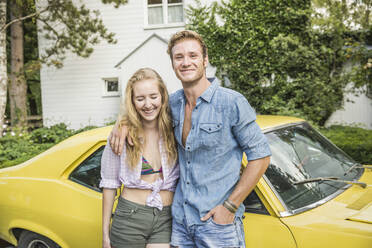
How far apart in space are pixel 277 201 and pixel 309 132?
1.12 m

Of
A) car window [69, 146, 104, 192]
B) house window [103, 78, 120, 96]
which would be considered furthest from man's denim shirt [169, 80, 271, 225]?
house window [103, 78, 120, 96]

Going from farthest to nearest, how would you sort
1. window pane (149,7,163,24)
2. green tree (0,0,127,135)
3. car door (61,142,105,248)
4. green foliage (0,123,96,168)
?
window pane (149,7,163,24) < green tree (0,0,127,135) < green foliage (0,123,96,168) < car door (61,142,105,248)

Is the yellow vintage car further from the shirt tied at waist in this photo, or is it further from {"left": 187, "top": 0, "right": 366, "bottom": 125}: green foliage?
{"left": 187, "top": 0, "right": 366, "bottom": 125}: green foliage

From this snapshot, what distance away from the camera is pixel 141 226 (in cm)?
193

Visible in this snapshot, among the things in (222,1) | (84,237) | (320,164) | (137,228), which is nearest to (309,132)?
(320,164)

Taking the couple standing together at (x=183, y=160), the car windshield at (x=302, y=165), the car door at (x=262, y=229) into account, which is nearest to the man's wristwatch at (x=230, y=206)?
the couple standing together at (x=183, y=160)

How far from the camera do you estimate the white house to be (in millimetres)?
11000

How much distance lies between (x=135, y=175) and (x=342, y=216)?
4.19 feet

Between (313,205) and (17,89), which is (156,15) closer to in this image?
(17,89)

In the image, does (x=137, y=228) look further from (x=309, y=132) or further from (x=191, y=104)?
(x=309, y=132)

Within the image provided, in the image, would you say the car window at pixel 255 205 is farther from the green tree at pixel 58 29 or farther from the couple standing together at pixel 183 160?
the green tree at pixel 58 29

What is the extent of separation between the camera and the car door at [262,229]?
73.9 inches

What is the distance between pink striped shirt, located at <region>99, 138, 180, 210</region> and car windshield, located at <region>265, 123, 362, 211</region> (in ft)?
2.19

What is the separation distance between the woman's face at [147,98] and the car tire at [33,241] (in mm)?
1620
